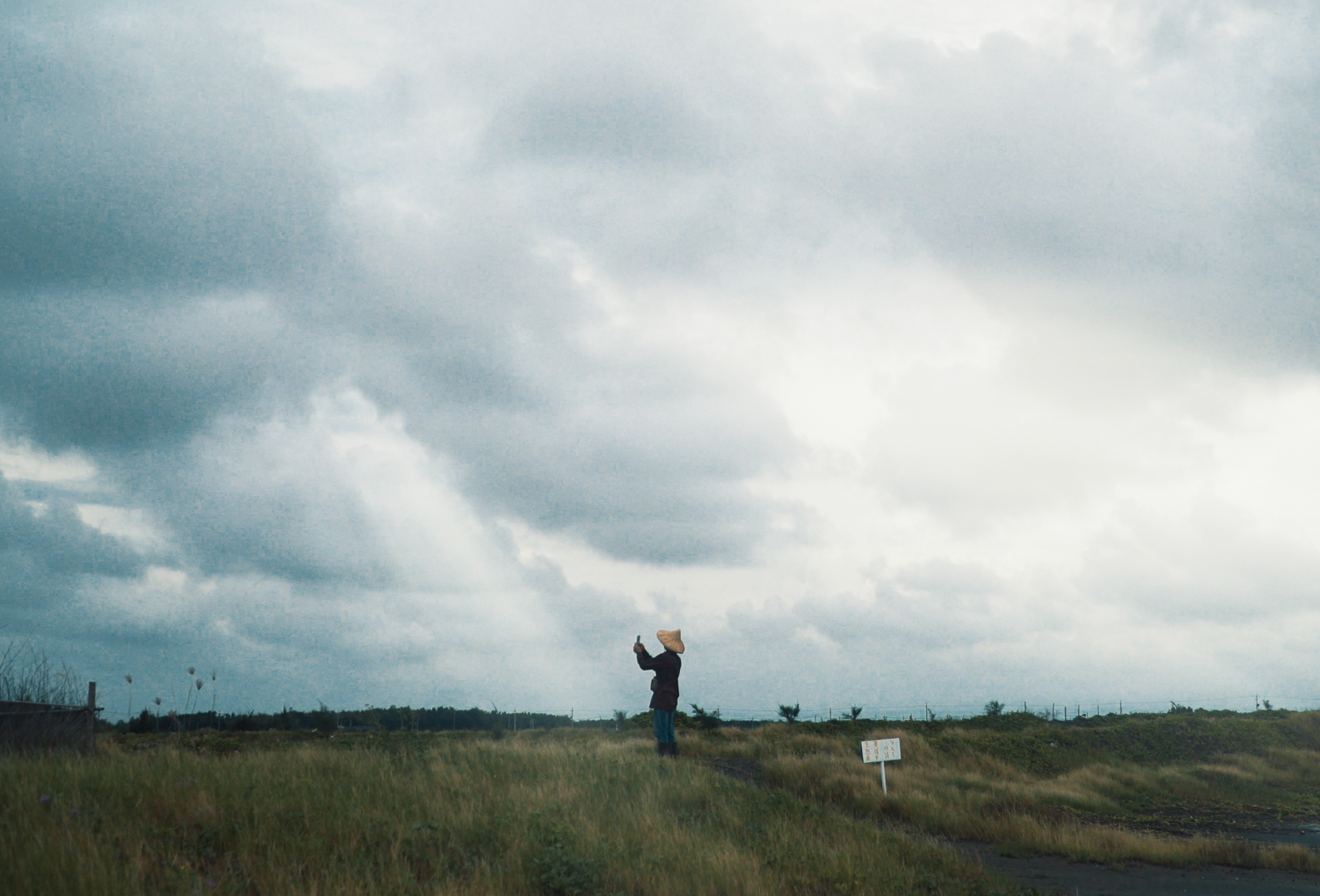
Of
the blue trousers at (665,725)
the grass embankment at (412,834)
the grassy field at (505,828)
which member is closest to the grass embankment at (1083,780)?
the grassy field at (505,828)

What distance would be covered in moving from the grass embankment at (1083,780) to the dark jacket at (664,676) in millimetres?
4610

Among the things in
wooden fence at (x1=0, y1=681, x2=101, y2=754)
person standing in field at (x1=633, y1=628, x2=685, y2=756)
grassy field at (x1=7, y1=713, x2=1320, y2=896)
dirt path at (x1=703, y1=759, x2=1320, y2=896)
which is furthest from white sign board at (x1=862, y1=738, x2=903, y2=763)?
wooden fence at (x1=0, y1=681, x2=101, y2=754)

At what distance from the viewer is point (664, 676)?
15523mm

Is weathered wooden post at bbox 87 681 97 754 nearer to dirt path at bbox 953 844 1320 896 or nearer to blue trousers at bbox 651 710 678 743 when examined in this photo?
blue trousers at bbox 651 710 678 743

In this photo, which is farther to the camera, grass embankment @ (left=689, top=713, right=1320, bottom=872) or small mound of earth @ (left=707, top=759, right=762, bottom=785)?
small mound of earth @ (left=707, top=759, right=762, bottom=785)

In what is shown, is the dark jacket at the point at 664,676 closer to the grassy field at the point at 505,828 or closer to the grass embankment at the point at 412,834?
the grassy field at the point at 505,828

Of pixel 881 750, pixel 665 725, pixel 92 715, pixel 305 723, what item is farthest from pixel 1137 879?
pixel 305 723

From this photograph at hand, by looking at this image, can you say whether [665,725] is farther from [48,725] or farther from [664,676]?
[48,725]

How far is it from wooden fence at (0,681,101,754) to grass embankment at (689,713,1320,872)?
43.2 ft

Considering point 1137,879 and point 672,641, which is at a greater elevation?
point 672,641

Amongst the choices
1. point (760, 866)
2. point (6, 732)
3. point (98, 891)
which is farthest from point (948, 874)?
point (6, 732)

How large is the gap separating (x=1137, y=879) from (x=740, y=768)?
30.9 ft

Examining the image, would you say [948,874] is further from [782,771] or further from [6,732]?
[6,732]

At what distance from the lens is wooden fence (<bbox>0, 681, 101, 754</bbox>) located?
12.4 m
